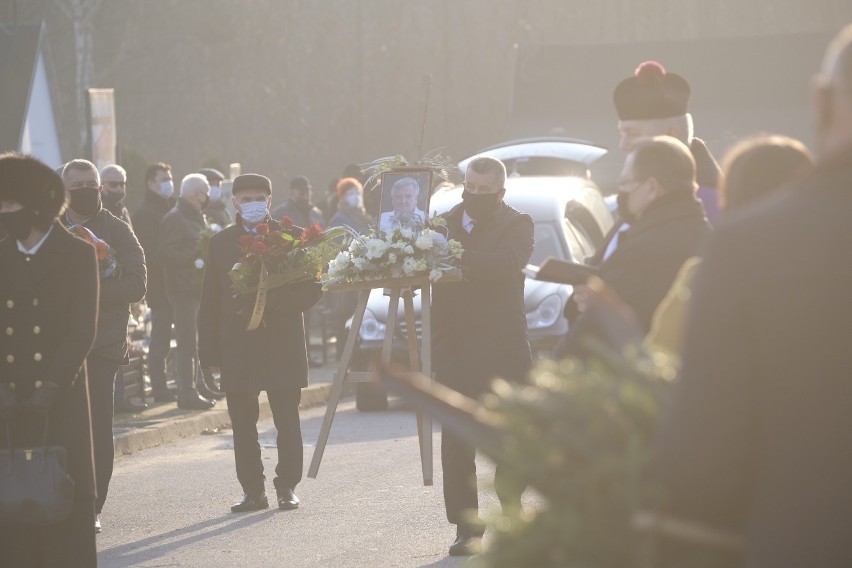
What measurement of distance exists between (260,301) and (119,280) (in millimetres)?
983

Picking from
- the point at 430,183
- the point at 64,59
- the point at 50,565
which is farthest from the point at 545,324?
the point at 64,59

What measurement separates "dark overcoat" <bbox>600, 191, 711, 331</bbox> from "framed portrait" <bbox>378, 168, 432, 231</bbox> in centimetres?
478

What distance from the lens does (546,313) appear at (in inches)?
656

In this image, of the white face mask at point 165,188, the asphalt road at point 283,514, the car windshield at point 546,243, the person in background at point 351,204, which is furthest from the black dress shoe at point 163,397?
the person in background at point 351,204

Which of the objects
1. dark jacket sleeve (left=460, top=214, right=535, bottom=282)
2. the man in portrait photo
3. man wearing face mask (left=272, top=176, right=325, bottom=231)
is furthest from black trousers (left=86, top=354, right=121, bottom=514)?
man wearing face mask (left=272, top=176, right=325, bottom=231)

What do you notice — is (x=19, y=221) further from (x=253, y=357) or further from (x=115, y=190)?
(x=115, y=190)

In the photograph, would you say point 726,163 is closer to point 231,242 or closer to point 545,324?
point 231,242

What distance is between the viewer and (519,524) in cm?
354

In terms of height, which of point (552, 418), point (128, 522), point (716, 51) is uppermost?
point (716, 51)

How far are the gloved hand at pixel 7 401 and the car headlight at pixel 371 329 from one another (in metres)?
10.6

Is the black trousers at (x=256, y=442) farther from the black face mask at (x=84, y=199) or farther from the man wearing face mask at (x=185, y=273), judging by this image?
the man wearing face mask at (x=185, y=273)

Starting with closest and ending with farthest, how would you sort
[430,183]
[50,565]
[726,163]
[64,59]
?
[726,163] → [50,565] → [430,183] → [64,59]

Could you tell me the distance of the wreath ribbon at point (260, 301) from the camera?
10633mm

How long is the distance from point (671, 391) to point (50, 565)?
13.2 feet
